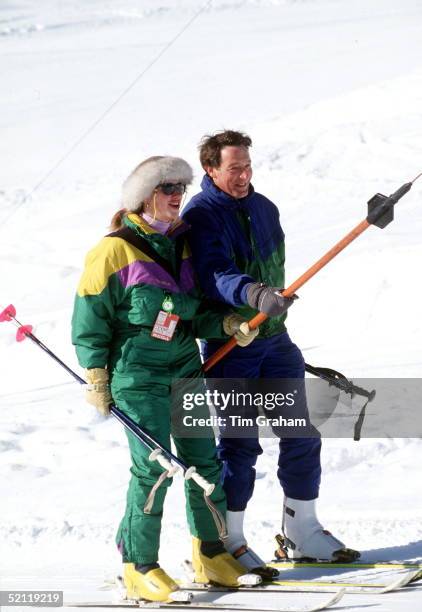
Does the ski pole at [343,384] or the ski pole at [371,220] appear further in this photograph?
the ski pole at [343,384]

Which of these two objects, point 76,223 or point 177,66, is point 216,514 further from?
point 177,66

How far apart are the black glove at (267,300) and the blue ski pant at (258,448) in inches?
16.2

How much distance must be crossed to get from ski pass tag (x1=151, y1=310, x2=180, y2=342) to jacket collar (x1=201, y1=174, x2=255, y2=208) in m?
0.57

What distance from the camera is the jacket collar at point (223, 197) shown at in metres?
4.59

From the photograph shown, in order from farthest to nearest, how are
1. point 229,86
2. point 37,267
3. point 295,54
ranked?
point 295,54 < point 229,86 < point 37,267

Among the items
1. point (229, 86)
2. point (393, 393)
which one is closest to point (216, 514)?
point (393, 393)

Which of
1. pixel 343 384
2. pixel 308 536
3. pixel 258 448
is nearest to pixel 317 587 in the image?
pixel 308 536

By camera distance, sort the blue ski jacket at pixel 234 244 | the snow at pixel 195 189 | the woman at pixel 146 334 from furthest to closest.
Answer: the snow at pixel 195 189 < the blue ski jacket at pixel 234 244 < the woman at pixel 146 334

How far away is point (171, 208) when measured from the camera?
441 cm

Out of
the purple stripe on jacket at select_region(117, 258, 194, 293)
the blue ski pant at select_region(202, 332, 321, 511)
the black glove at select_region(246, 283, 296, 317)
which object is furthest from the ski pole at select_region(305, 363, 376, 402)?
the purple stripe on jacket at select_region(117, 258, 194, 293)

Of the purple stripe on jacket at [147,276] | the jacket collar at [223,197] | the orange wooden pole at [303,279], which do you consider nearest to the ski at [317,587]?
the orange wooden pole at [303,279]

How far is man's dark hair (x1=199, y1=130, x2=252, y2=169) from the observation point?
457cm

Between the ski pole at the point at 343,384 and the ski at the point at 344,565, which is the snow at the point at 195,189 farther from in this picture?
the ski pole at the point at 343,384

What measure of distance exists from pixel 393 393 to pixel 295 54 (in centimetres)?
1485
